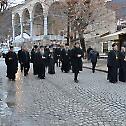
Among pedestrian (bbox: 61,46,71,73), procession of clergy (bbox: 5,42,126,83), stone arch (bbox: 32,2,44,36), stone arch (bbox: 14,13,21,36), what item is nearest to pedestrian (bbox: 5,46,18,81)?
procession of clergy (bbox: 5,42,126,83)

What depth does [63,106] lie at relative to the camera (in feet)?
36.4

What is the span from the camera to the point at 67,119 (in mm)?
9125

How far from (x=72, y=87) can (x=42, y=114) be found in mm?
6303

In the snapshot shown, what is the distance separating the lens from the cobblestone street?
894 centimetres

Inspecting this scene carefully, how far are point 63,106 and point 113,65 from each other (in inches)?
303

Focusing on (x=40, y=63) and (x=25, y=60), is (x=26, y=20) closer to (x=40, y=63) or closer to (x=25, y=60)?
(x=25, y=60)

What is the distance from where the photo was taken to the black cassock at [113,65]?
18.2 metres

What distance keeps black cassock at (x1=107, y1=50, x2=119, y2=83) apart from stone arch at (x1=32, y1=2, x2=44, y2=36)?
179 feet

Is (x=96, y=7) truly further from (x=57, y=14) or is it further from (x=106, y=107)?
(x=106, y=107)

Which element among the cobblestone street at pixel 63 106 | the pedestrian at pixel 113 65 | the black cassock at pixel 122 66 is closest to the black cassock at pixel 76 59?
the pedestrian at pixel 113 65

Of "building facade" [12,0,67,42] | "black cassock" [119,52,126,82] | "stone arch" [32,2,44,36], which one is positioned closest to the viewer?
"black cassock" [119,52,126,82]

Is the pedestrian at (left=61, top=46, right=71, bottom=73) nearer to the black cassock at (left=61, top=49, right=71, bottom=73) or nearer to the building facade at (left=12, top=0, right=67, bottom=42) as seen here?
the black cassock at (left=61, top=49, right=71, bottom=73)

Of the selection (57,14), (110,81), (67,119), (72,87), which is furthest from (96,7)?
(67,119)

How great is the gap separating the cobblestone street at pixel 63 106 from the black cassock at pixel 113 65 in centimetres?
229
